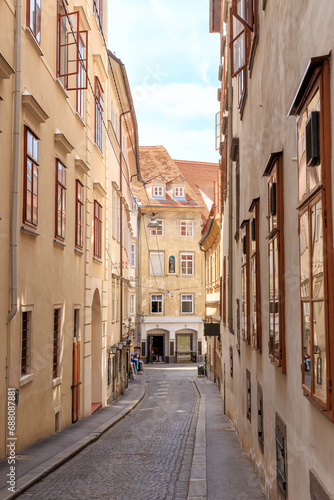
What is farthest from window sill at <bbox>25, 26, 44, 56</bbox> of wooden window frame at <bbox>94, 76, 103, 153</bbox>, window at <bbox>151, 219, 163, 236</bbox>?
window at <bbox>151, 219, 163, 236</bbox>

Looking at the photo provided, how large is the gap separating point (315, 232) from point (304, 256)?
0.51 metres

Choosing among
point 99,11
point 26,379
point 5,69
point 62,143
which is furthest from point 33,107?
point 99,11

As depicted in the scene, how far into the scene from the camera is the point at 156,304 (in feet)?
182

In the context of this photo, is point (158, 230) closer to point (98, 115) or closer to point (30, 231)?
point (98, 115)

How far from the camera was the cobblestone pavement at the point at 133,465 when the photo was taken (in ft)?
28.7

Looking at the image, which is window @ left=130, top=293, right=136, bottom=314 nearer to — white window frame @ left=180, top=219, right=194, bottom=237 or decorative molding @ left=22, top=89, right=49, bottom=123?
white window frame @ left=180, top=219, right=194, bottom=237

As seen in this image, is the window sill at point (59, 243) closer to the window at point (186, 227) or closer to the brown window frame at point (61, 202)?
the brown window frame at point (61, 202)

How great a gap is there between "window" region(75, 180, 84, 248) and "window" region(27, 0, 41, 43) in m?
4.98

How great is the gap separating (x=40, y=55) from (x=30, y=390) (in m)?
6.61

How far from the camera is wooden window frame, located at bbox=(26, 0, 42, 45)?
11562mm

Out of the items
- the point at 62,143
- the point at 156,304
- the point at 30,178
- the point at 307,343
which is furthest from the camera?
the point at 156,304

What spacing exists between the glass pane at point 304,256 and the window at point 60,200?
9980 mm

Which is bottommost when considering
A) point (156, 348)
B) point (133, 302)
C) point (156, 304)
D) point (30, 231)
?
point (156, 348)

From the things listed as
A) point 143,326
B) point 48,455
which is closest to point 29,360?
point 48,455
